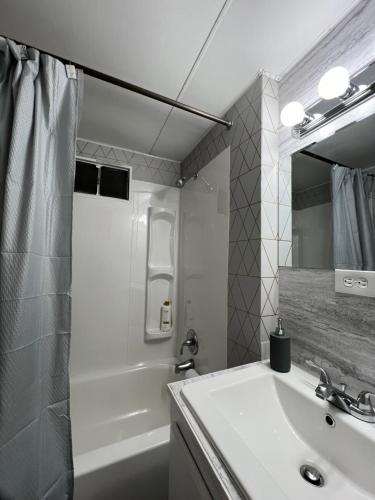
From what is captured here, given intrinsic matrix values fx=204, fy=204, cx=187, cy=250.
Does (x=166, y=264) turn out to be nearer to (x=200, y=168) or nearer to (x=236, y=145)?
(x=200, y=168)

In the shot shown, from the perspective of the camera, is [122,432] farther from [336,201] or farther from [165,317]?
[336,201]

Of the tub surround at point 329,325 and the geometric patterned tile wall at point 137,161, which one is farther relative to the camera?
the geometric patterned tile wall at point 137,161

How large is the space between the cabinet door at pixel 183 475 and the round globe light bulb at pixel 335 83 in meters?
1.19

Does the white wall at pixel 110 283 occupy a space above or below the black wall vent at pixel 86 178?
below

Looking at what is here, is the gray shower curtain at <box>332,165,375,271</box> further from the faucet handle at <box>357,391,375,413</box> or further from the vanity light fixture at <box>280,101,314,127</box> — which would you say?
the faucet handle at <box>357,391,375,413</box>

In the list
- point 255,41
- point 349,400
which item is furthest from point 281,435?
point 255,41

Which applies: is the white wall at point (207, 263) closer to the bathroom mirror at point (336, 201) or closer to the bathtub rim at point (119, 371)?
the bathtub rim at point (119, 371)

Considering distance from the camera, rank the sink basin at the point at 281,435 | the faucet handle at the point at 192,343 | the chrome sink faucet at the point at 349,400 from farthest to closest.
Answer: the faucet handle at the point at 192,343 < the chrome sink faucet at the point at 349,400 < the sink basin at the point at 281,435

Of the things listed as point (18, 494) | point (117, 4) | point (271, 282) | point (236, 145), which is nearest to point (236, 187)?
point (236, 145)

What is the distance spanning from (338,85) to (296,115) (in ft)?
0.53

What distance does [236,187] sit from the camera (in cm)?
114

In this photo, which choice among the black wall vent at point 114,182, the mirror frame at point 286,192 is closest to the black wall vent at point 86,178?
the black wall vent at point 114,182

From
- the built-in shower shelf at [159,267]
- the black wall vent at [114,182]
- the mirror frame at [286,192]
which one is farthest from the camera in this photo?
the built-in shower shelf at [159,267]

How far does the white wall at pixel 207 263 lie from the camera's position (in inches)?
48.3
